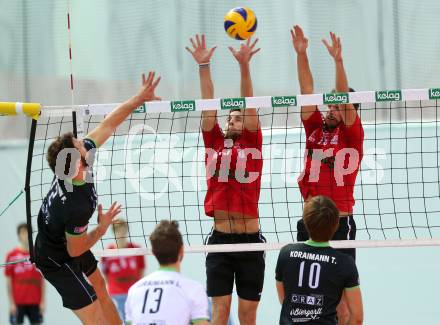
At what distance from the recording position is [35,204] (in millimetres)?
11609

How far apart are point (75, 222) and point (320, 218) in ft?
6.71

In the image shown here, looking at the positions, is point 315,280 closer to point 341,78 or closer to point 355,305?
point 355,305

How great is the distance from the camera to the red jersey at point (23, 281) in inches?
462

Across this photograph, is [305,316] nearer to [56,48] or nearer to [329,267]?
[329,267]

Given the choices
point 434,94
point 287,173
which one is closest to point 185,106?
point 434,94

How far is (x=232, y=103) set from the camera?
7.50 meters

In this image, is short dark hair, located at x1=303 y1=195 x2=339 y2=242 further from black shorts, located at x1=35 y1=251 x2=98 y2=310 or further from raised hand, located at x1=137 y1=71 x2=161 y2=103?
black shorts, located at x1=35 y1=251 x2=98 y2=310

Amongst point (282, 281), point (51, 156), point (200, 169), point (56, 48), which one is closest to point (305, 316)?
point (282, 281)

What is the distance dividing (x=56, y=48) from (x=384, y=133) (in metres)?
4.48

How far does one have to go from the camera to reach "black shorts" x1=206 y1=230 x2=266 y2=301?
754 cm

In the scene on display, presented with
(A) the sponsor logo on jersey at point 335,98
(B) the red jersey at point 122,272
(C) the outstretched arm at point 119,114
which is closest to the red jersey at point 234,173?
(A) the sponsor logo on jersey at point 335,98

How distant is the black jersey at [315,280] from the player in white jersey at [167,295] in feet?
2.41

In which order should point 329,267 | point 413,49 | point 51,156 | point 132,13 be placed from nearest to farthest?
point 329,267, point 51,156, point 413,49, point 132,13

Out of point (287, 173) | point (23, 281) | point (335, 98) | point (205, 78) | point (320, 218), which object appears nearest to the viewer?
point (320, 218)
